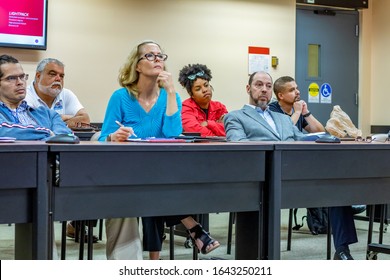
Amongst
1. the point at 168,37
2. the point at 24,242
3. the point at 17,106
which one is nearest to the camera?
the point at 24,242

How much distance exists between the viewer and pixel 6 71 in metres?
3.02

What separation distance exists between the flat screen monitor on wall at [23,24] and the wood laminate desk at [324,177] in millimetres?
3479

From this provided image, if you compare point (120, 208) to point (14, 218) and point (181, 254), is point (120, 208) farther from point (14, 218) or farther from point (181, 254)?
point (181, 254)

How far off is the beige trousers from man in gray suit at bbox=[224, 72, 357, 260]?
1.03 metres

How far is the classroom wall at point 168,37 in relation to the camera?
17.9 ft

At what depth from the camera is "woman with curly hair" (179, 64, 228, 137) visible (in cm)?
422

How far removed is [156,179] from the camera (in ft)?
6.69

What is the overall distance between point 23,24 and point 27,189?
3616mm

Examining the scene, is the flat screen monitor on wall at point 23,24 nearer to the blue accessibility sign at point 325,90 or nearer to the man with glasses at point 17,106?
the man with glasses at point 17,106

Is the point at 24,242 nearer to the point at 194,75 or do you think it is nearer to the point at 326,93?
the point at 194,75

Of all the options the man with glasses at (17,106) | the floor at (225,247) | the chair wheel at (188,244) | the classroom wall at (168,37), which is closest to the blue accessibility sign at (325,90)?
the classroom wall at (168,37)

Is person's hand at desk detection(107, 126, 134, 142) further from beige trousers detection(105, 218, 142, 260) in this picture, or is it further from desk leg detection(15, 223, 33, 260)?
desk leg detection(15, 223, 33, 260)

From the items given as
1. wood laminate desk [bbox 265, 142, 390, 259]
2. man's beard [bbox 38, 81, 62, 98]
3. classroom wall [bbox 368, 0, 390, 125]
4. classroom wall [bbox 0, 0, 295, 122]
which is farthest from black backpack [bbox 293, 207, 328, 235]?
classroom wall [bbox 368, 0, 390, 125]

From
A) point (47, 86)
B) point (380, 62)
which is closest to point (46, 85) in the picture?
point (47, 86)
